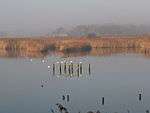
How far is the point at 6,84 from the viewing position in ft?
171

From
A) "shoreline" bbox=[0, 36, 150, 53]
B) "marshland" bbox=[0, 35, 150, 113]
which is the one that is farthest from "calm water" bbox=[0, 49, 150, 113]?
"shoreline" bbox=[0, 36, 150, 53]

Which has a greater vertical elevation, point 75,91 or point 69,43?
point 75,91

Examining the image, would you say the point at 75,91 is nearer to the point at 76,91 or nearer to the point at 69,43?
the point at 76,91

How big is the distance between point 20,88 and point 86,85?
6768mm

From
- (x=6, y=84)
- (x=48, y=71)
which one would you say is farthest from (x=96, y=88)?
(x=48, y=71)

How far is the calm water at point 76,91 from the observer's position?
35.0 meters

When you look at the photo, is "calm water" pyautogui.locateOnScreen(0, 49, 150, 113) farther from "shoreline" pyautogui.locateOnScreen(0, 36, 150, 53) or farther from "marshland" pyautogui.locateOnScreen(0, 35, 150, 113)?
"shoreline" pyautogui.locateOnScreen(0, 36, 150, 53)

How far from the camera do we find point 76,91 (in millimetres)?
44031

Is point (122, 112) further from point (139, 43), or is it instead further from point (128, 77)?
point (139, 43)

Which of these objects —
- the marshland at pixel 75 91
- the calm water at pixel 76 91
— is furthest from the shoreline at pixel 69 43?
the calm water at pixel 76 91

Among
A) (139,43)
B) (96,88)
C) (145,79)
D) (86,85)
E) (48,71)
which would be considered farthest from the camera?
(139,43)

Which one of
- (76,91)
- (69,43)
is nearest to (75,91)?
(76,91)

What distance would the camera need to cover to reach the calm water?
35.0m

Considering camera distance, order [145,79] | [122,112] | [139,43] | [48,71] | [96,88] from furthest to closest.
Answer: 1. [139,43]
2. [48,71]
3. [145,79]
4. [96,88]
5. [122,112]
